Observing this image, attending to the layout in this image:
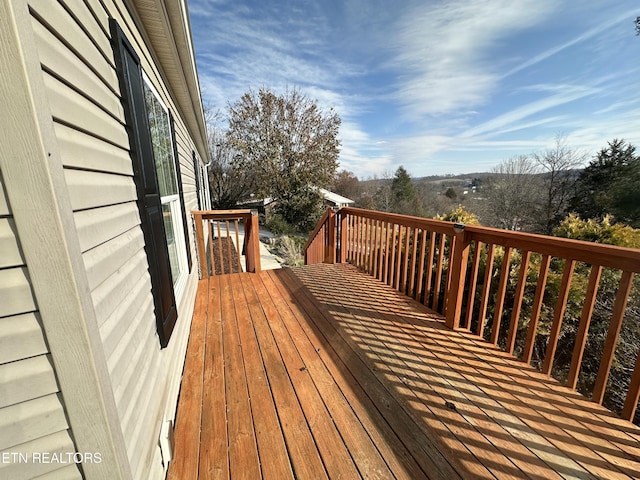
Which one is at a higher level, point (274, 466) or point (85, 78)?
point (85, 78)

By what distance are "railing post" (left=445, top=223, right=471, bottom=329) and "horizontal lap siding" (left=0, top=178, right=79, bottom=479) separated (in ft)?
8.60

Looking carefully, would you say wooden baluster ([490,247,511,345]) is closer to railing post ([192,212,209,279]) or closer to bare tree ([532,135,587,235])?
railing post ([192,212,209,279])

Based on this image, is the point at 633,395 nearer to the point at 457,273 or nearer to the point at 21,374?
the point at 457,273

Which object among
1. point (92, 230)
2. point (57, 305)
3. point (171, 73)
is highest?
point (171, 73)

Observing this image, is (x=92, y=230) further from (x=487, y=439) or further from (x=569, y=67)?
(x=569, y=67)

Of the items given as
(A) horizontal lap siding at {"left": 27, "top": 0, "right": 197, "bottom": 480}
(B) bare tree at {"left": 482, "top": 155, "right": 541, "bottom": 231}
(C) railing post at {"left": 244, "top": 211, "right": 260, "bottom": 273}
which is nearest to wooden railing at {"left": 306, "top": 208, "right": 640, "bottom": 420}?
(C) railing post at {"left": 244, "top": 211, "right": 260, "bottom": 273}

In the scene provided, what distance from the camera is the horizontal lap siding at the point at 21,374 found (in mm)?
608

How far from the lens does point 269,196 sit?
15969mm

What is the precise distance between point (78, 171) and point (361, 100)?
17.0 metres

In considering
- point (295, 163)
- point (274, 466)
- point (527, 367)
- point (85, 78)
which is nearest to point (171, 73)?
point (85, 78)

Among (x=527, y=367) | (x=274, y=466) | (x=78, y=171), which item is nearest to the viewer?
(x=78, y=171)

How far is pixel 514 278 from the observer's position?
3.39m

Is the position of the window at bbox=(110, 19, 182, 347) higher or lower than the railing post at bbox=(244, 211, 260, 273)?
higher

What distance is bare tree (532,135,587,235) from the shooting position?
49.0 ft
